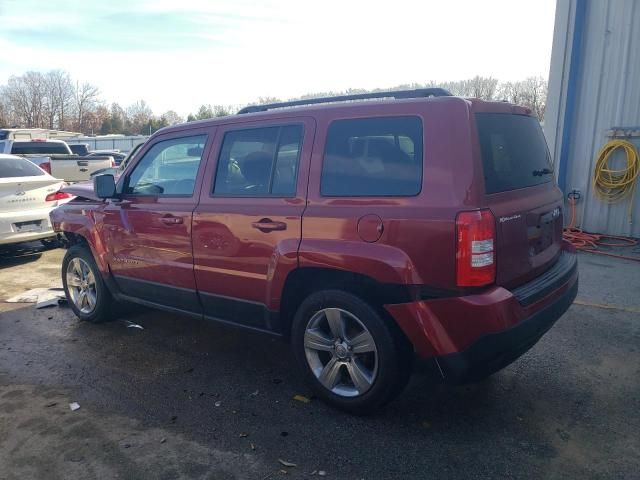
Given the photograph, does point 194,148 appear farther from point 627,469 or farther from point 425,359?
point 627,469

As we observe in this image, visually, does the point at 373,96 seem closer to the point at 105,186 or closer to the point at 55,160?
the point at 105,186

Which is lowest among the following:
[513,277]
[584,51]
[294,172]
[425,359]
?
[425,359]

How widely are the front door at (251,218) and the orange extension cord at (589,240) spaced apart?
18.7 feet

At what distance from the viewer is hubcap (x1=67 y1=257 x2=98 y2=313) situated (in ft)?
17.2

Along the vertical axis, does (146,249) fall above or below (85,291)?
above

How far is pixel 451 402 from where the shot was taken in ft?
11.4

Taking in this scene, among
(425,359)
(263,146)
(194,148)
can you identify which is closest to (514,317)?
(425,359)

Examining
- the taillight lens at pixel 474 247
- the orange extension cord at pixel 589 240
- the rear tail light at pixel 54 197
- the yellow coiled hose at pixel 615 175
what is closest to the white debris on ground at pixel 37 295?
the rear tail light at pixel 54 197

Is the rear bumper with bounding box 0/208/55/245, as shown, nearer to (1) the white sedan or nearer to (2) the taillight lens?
(1) the white sedan

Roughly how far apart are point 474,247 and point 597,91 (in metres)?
7.33

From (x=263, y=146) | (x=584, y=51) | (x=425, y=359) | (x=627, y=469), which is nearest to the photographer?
(x=627, y=469)

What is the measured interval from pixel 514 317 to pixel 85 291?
4.28m

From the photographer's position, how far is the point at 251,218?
11.7 ft

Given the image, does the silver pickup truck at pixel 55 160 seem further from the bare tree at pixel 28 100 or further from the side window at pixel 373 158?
the bare tree at pixel 28 100
